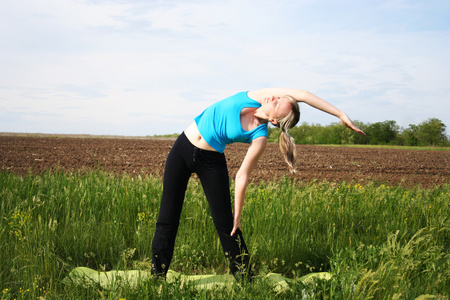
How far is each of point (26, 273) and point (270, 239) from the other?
244 centimetres

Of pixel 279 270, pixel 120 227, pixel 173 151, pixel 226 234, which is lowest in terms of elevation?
pixel 279 270

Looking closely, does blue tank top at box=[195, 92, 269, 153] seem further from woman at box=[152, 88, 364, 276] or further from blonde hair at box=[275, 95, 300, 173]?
blonde hair at box=[275, 95, 300, 173]

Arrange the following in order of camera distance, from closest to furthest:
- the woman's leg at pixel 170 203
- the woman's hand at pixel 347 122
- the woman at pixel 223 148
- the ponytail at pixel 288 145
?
the woman's hand at pixel 347 122, the woman at pixel 223 148, the ponytail at pixel 288 145, the woman's leg at pixel 170 203

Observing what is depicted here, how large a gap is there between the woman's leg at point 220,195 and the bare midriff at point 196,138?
5 centimetres

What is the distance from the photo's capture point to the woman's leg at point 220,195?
3.21 m

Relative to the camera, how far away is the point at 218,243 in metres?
4.24

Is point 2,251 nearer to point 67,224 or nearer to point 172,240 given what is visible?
point 67,224

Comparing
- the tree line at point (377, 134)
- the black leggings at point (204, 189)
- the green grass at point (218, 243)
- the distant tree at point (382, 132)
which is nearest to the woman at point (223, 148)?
the black leggings at point (204, 189)

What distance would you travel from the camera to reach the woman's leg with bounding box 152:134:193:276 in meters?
3.31

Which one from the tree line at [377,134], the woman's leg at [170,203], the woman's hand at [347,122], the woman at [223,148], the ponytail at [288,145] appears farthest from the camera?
the tree line at [377,134]

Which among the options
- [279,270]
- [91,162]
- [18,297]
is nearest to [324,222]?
[279,270]

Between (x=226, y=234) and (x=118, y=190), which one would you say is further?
(x=118, y=190)

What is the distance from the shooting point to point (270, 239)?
4.14 metres

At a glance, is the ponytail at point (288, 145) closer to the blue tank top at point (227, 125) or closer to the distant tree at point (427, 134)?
the blue tank top at point (227, 125)
